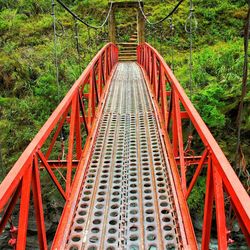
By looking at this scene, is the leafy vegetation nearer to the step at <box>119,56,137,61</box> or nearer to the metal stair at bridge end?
the metal stair at bridge end

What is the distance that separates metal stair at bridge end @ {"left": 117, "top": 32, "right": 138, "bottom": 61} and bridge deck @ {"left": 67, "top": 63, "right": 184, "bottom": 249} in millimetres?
8768

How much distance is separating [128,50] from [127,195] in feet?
37.0

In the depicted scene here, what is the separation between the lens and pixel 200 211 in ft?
22.1

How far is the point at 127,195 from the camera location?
2.82 metres

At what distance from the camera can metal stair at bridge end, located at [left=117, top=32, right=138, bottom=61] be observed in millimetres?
13055

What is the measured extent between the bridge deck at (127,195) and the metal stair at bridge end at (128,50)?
8.77 meters

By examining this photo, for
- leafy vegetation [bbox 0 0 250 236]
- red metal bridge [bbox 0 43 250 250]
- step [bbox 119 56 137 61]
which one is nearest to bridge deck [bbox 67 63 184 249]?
red metal bridge [bbox 0 43 250 250]

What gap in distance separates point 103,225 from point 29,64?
8.73m

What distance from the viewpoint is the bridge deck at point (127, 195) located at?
7.61 ft

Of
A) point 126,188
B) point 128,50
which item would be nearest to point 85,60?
point 128,50

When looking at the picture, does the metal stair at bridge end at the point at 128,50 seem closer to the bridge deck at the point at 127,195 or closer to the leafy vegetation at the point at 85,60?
the leafy vegetation at the point at 85,60

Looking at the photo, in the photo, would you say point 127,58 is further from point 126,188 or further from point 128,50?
point 126,188

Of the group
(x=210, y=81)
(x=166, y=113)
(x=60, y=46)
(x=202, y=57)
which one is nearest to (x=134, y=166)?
(x=166, y=113)

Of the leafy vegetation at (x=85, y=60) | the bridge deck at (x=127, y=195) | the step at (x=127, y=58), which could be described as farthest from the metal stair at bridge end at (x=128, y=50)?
the bridge deck at (x=127, y=195)
